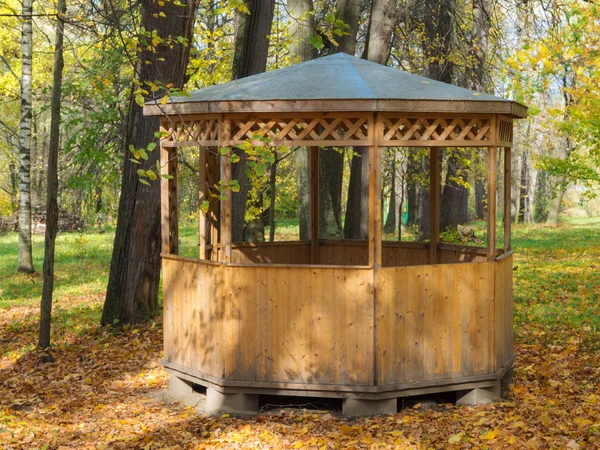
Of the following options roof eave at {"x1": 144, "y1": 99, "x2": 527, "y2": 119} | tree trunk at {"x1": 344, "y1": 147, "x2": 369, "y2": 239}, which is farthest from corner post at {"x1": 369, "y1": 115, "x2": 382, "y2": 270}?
tree trunk at {"x1": 344, "y1": 147, "x2": 369, "y2": 239}

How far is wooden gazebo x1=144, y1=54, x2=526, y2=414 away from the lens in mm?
7496

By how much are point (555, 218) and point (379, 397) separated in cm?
2735

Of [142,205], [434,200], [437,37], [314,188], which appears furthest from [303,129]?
[437,37]

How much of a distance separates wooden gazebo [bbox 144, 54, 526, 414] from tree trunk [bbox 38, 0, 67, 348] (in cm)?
228

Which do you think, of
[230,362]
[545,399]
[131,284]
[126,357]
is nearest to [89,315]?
[131,284]

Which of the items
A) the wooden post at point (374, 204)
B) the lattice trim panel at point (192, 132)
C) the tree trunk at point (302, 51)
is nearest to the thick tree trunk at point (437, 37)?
the tree trunk at point (302, 51)

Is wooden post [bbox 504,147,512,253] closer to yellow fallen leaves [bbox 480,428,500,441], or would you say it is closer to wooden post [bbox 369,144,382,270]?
wooden post [bbox 369,144,382,270]

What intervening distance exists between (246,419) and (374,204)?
2.46 metres

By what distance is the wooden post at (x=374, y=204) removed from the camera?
7.42 m

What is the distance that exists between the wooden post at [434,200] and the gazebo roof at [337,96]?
1.55 metres

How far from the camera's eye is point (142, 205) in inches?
447

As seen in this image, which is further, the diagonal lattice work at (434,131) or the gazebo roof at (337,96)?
the diagonal lattice work at (434,131)

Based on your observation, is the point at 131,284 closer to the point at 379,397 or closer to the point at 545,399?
the point at 379,397

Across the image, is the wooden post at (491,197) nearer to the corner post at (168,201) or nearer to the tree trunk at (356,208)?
the corner post at (168,201)
